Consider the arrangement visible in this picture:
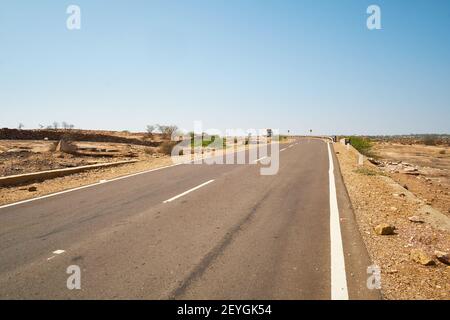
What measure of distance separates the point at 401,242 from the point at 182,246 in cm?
359

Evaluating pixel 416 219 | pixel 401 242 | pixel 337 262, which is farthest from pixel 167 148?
pixel 337 262

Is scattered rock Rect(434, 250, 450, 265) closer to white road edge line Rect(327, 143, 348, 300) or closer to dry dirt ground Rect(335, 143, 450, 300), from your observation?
dry dirt ground Rect(335, 143, 450, 300)

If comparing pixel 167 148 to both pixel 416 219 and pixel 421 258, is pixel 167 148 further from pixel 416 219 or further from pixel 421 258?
pixel 421 258

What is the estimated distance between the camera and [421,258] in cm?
479

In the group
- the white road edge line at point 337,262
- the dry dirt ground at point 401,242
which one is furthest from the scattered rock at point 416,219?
the white road edge line at point 337,262

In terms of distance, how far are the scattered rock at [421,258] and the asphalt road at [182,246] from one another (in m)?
0.74

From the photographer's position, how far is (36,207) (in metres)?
7.87

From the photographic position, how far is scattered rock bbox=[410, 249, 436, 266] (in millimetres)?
4695

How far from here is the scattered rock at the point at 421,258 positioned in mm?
4695

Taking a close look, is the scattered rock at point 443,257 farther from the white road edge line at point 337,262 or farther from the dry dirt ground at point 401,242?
the white road edge line at point 337,262

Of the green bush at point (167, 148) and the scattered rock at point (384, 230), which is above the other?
the green bush at point (167, 148)

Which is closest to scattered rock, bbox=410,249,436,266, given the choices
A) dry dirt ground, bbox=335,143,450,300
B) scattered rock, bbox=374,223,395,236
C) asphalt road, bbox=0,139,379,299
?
dry dirt ground, bbox=335,143,450,300

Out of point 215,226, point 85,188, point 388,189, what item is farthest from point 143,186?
point 388,189
